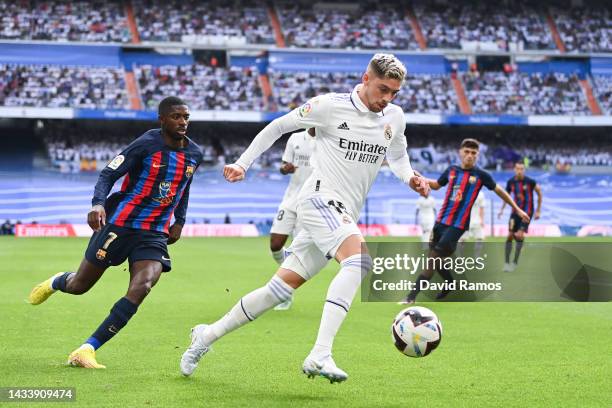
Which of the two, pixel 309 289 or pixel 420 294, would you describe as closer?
pixel 420 294

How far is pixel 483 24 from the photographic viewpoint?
58.5 meters

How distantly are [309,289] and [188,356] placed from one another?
959cm

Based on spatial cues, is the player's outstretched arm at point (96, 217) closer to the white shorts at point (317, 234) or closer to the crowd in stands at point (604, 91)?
the white shorts at point (317, 234)

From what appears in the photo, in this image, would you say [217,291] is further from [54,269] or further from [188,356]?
[188,356]

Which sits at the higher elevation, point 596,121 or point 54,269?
point 596,121

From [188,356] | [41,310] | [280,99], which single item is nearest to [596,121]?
[280,99]

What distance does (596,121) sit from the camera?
52750mm

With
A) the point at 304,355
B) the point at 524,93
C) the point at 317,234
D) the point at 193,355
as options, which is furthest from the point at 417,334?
the point at 524,93

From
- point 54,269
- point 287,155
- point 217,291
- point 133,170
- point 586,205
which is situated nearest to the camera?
point 133,170

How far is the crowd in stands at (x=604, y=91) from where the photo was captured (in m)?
54.2

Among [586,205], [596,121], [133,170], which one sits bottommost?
[133,170]

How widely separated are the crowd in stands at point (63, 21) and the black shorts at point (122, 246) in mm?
45364

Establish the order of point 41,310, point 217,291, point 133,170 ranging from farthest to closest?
1. point 217,291
2. point 41,310
3. point 133,170

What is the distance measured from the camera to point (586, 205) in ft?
156
